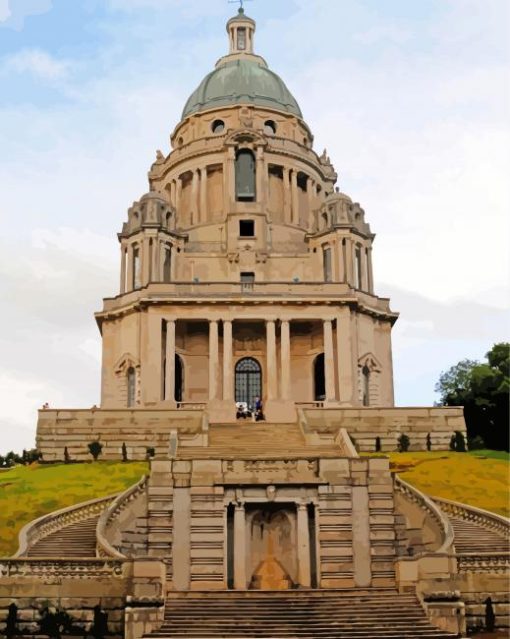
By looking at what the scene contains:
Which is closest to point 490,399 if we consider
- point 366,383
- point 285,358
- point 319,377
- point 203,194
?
point 366,383

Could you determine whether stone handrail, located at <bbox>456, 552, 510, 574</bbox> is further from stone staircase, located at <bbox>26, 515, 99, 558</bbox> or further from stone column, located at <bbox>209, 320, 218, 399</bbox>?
stone column, located at <bbox>209, 320, 218, 399</bbox>

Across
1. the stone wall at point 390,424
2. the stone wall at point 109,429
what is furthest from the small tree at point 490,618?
the stone wall at point 109,429

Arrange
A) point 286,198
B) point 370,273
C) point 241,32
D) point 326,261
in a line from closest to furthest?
1. point 370,273
2. point 326,261
3. point 286,198
4. point 241,32

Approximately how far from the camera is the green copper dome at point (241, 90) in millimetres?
80312

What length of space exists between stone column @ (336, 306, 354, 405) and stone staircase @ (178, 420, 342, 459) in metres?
10.2

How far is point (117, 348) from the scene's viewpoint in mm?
66125

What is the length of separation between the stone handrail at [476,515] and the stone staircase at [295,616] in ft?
20.6

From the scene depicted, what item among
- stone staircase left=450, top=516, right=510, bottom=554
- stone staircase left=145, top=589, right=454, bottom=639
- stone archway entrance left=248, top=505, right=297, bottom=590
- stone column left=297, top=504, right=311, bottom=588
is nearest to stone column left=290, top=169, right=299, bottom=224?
stone staircase left=450, top=516, right=510, bottom=554

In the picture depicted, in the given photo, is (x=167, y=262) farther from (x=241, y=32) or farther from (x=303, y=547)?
(x=303, y=547)

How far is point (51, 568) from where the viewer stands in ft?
99.4

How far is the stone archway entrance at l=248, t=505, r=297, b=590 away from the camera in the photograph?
3616 cm

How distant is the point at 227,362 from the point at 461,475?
68.0ft

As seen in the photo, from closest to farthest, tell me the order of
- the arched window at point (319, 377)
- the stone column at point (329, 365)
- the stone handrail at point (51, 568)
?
the stone handrail at point (51, 568) → the stone column at point (329, 365) → the arched window at point (319, 377)

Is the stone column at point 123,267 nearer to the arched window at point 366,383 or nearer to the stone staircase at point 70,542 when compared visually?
the arched window at point 366,383
